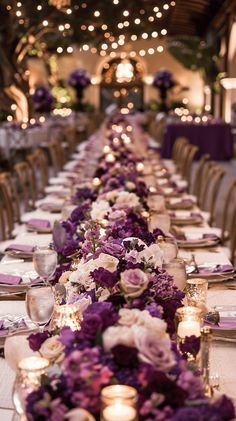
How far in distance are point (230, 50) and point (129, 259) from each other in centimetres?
1624

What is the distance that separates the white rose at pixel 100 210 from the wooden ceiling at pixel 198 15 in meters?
11.9

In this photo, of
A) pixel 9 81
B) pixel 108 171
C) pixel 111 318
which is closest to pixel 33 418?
pixel 111 318

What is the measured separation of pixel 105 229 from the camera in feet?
9.86

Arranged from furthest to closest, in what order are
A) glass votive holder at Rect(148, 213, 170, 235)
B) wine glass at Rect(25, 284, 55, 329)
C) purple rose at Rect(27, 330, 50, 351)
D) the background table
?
the background table, glass votive holder at Rect(148, 213, 170, 235), wine glass at Rect(25, 284, 55, 329), purple rose at Rect(27, 330, 50, 351)

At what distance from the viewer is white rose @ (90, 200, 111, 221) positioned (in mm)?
3394

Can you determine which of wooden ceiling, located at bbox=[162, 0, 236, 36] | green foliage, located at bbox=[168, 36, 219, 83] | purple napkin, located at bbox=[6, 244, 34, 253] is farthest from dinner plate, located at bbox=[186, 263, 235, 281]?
green foliage, located at bbox=[168, 36, 219, 83]

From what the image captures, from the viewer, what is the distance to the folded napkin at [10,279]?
10.1 feet

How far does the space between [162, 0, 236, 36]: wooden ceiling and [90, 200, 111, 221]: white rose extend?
11899mm

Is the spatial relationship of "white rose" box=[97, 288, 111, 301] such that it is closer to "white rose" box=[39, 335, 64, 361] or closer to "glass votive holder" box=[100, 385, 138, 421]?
"white rose" box=[39, 335, 64, 361]

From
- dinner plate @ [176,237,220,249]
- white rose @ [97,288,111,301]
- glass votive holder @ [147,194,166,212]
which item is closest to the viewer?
white rose @ [97,288,111,301]

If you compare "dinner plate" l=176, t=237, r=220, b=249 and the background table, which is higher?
"dinner plate" l=176, t=237, r=220, b=249

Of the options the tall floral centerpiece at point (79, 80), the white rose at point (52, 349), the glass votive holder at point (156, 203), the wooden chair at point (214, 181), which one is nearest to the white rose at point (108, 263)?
the white rose at point (52, 349)

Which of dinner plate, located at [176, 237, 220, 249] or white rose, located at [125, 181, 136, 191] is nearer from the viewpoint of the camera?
dinner plate, located at [176, 237, 220, 249]

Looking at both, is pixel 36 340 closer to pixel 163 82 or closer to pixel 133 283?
pixel 133 283
